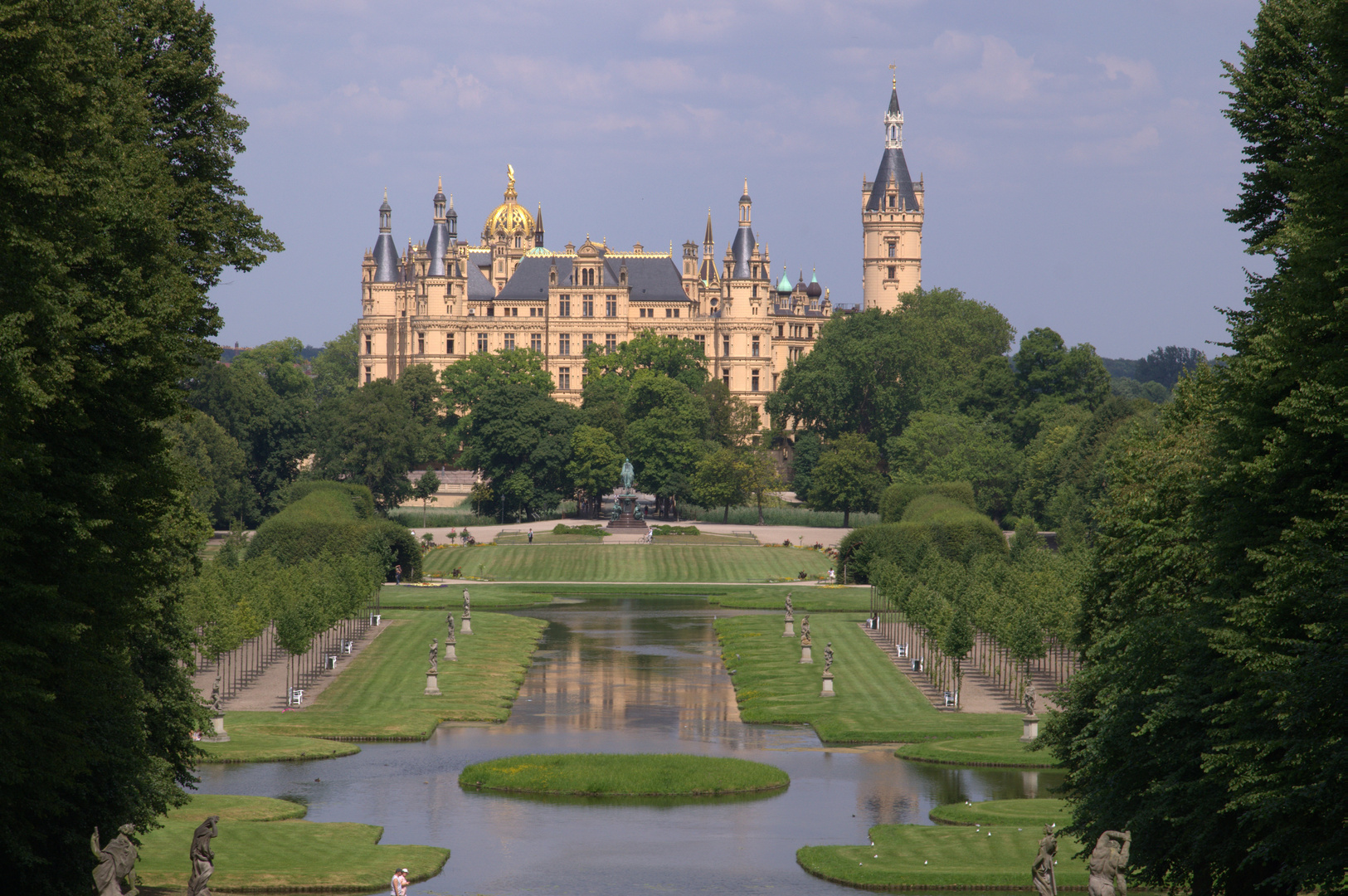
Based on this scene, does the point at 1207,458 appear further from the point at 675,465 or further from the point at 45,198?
the point at 675,465

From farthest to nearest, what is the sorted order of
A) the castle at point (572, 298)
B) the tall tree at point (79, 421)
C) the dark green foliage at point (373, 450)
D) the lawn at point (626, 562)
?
the castle at point (572, 298)
the dark green foliage at point (373, 450)
the lawn at point (626, 562)
the tall tree at point (79, 421)

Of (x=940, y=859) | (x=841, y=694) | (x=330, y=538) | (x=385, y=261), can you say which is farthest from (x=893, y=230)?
(x=940, y=859)

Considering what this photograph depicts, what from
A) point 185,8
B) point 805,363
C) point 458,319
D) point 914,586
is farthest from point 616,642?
point 458,319

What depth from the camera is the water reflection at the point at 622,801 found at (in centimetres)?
3344

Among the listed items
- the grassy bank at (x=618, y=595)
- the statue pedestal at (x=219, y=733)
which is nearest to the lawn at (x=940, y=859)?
the statue pedestal at (x=219, y=733)

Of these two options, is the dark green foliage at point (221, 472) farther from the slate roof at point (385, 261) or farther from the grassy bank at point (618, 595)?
the slate roof at point (385, 261)

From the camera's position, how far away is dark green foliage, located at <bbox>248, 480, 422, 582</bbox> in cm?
8806

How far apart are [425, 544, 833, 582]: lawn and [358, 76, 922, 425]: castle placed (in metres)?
56.3

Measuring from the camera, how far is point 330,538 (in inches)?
3497

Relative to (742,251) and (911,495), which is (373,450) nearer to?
(911,495)

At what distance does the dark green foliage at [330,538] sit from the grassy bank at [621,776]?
1566 inches

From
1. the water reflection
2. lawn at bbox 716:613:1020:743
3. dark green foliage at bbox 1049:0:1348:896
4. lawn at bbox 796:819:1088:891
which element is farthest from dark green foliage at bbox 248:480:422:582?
dark green foliage at bbox 1049:0:1348:896

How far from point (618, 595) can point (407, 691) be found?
36.6 metres

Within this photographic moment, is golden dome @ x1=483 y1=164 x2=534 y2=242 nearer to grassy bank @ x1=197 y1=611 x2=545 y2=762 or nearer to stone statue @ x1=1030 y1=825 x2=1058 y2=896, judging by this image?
grassy bank @ x1=197 y1=611 x2=545 y2=762
